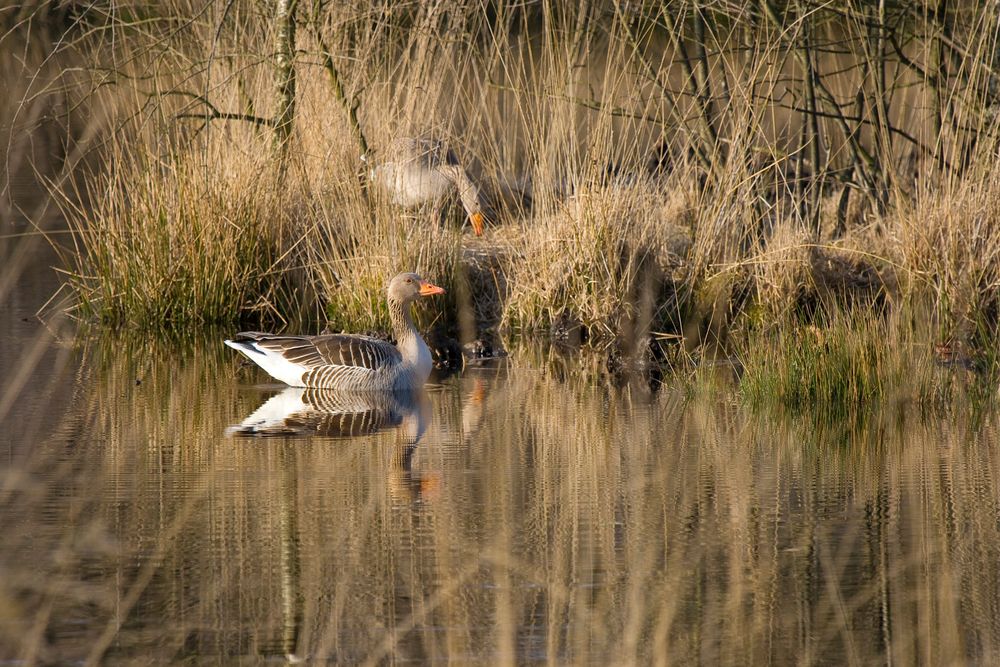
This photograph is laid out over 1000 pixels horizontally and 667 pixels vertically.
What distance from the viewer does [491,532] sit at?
583 cm

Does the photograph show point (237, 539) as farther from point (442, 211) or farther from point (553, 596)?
point (442, 211)

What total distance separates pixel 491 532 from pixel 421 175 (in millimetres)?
5973

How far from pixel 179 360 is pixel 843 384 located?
4356mm

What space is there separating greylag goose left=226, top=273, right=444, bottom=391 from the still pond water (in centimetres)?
55

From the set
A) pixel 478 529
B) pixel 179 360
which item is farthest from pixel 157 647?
pixel 179 360

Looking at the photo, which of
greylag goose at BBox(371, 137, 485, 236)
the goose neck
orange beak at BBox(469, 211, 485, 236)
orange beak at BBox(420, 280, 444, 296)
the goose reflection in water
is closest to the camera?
the goose reflection in water

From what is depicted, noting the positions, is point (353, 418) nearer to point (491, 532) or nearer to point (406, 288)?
point (406, 288)

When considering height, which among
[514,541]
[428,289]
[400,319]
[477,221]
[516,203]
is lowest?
[514,541]

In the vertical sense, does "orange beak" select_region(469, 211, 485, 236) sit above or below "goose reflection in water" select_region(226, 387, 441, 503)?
above

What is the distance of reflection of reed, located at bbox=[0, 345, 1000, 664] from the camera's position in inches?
185

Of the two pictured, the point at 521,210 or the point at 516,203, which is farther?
the point at 516,203

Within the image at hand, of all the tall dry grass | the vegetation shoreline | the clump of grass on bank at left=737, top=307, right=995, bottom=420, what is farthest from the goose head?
the clump of grass on bank at left=737, top=307, right=995, bottom=420

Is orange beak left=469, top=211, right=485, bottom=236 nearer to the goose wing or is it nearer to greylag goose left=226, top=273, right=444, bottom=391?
greylag goose left=226, top=273, right=444, bottom=391

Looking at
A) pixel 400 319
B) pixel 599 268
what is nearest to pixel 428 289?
pixel 400 319
